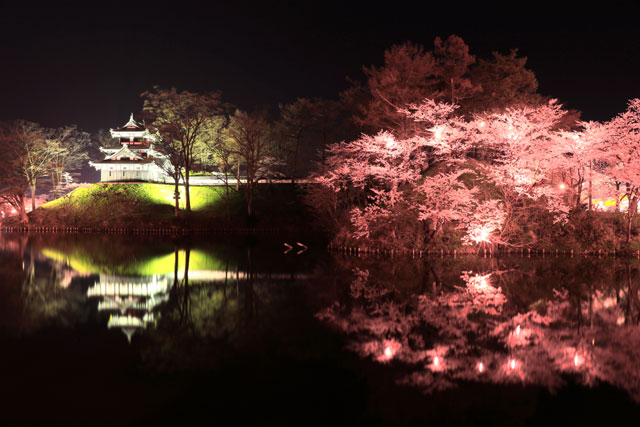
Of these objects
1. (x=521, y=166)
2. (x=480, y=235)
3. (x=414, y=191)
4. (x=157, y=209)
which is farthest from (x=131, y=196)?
(x=521, y=166)

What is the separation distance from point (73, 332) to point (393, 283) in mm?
9598

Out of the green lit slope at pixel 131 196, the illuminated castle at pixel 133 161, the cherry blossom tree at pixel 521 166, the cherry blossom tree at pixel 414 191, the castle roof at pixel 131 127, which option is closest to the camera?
the cherry blossom tree at pixel 414 191

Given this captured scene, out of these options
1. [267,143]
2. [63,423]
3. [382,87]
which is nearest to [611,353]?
[63,423]

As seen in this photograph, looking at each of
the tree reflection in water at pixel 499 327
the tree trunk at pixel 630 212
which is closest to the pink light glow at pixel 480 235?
the tree reflection in water at pixel 499 327

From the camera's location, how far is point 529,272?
58.6ft

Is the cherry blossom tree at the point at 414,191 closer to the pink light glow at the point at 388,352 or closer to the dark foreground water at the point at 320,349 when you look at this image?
the dark foreground water at the point at 320,349

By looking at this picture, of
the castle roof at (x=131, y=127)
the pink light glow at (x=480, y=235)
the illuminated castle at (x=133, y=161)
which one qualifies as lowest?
the pink light glow at (x=480, y=235)

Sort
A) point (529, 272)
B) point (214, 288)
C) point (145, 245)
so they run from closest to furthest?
Result: point (214, 288) → point (529, 272) → point (145, 245)

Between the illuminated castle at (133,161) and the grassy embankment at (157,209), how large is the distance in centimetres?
255

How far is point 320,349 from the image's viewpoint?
873 centimetres

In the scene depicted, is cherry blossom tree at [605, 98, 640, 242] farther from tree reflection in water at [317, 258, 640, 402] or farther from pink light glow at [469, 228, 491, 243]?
tree reflection in water at [317, 258, 640, 402]

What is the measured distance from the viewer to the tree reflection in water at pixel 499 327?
25.1 ft

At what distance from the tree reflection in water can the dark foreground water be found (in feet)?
0.15

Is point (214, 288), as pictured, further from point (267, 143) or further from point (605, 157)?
point (267, 143)
